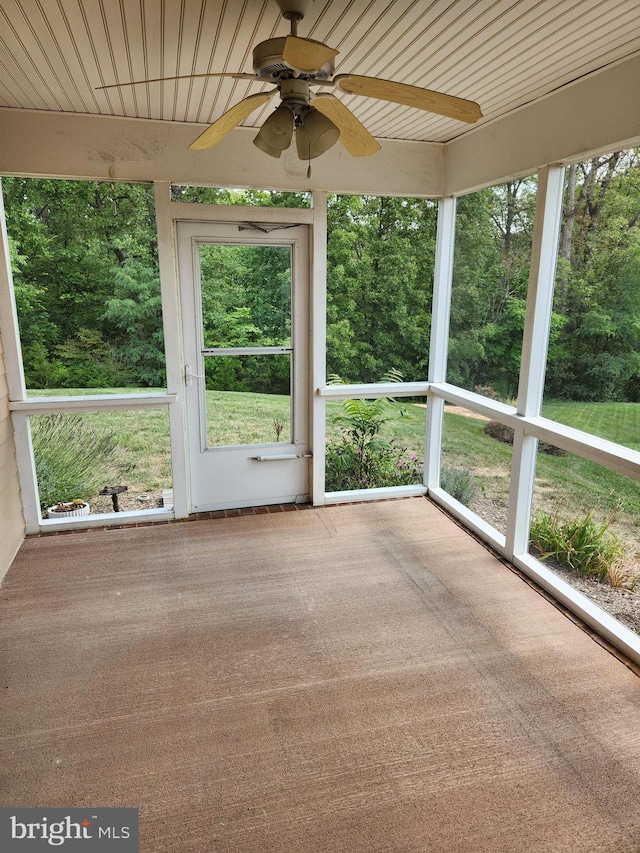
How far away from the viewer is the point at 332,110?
201 cm

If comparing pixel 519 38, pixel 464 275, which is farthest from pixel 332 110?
pixel 464 275

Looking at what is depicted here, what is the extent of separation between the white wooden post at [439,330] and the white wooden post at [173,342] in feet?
6.22

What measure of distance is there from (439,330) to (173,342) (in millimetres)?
1969

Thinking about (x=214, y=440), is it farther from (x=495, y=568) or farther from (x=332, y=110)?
(x=332, y=110)

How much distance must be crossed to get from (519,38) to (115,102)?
2.10m

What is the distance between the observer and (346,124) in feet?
6.91

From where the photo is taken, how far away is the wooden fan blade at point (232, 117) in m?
1.92

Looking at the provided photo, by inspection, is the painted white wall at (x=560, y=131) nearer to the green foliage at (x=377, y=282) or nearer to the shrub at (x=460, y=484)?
the green foliage at (x=377, y=282)

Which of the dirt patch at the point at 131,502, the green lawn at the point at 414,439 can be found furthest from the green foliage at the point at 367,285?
the dirt patch at the point at 131,502

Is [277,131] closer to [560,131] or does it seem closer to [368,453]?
[560,131]

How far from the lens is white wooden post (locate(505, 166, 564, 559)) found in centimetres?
291

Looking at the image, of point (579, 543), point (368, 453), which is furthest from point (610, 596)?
point (368, 453)

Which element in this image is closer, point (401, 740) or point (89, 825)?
point (89, 825)

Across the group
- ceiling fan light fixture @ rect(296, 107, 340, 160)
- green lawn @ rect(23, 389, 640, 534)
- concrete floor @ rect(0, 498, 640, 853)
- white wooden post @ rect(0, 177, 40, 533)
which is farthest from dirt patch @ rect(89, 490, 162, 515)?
ceiling fan light fixture @ rect(296, 107, 340, 160)
